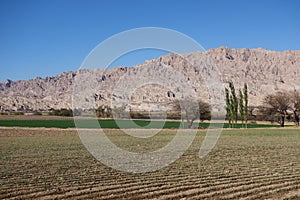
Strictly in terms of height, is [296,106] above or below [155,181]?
above

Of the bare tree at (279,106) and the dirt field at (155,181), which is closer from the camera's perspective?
the dirt field at (155,181)

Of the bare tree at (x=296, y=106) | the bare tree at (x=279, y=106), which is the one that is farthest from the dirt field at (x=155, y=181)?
the bare tree at (x=279, y=106)

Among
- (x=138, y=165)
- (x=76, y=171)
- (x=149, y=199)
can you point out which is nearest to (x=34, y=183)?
(x=76, y=171)

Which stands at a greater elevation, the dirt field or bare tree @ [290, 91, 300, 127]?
bare tree @ [290, 91, 300, 127]

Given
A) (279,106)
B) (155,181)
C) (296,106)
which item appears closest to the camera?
(155,181)

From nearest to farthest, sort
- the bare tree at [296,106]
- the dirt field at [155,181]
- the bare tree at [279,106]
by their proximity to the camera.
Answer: the dirt field at [155,181], the bare tree at [296,106], the bare tree at [279,106]

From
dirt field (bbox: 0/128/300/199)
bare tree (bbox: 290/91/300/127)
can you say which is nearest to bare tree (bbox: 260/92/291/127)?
bare tree (bbox: 290/91/300/127)

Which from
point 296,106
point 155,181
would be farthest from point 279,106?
point 155,181

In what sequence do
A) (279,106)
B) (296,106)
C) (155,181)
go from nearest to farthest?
(155,181)
(296,106)
(279,106)

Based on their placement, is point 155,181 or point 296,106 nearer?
point 155,181

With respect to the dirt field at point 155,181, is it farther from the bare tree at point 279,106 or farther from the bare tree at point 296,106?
the bare tree at point 279,106

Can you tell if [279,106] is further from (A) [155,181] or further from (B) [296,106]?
(A) [155,181]

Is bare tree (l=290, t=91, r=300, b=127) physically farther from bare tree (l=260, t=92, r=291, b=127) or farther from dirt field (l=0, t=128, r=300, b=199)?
dirt field (l=0, t=128, r=300, b=199)

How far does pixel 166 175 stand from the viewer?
1606 centimetres
